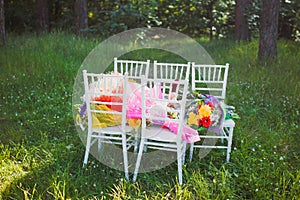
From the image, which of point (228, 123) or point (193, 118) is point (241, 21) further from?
point (193, 118)

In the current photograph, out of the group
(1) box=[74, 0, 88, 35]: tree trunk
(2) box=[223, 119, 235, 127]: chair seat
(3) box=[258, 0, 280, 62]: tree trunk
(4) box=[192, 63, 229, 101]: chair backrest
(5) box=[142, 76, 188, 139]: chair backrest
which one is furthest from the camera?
(1) box=[74, 0, 88, 35]: tree trunk

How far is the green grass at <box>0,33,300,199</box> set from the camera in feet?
9.99

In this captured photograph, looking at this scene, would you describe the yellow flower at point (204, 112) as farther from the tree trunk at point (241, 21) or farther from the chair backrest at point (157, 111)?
the tree trunk at point (241, 21)

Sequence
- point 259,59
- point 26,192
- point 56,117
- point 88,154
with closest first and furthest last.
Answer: point 26,192, point 88,154, point 56,117, point 259,59

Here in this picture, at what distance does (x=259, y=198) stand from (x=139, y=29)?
6698mm

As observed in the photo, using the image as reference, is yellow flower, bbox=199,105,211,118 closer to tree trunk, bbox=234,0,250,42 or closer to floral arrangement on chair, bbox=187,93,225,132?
floral arrangement on chair, bbox=187,93,225,132

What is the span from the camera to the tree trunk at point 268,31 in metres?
6.43

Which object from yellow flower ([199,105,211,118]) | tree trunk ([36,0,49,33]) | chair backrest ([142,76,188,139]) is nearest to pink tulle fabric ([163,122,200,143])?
chair backrest ([142,76,188,139])

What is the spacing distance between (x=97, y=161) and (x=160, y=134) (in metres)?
0.71

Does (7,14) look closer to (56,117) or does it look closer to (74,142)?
(56,117)

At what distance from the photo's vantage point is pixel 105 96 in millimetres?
3213

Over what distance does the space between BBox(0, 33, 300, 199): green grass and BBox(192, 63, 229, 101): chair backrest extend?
0.25 m

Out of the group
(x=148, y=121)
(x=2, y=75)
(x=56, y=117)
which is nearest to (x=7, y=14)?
(x=2, y=75)

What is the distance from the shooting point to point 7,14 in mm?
10336
